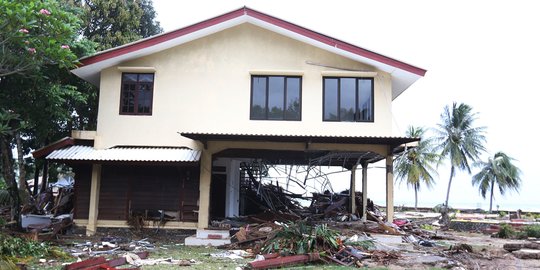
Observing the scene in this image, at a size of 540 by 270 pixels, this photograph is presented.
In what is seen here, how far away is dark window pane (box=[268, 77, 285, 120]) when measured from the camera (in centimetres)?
1569

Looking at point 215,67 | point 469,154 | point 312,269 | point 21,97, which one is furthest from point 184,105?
point 469,154

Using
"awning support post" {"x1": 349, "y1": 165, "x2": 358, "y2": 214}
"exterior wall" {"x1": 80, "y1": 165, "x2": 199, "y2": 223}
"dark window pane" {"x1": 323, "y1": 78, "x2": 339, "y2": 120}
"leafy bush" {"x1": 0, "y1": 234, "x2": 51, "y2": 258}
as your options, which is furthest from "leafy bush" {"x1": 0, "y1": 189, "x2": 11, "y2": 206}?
"awning support post" {"x1": 349, "y1": 165, "x2": 358, "y2": 214}

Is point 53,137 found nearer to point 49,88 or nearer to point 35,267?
point 49,88

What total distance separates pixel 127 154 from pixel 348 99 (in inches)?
293

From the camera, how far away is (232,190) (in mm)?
18188

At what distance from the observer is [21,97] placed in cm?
1510

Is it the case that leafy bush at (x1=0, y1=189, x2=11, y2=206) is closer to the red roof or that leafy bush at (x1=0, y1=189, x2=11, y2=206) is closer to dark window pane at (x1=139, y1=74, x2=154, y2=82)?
the red roof

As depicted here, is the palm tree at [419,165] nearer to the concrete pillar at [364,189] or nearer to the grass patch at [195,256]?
the concrete pillar at [364,189]

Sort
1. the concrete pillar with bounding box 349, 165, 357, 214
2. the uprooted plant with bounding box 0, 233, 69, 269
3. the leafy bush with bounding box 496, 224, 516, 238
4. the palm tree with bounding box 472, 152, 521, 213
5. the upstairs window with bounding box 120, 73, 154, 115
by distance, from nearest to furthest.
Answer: the uprooted plant with bounding box 0, 233, 69, 269 → the upstairs window with bounding box 120, 73, 154, 115 → the concrete pillar with bounding box 349, 165, 357, 214 → the leafy bush with bounding box 496, 224, 516, 238 → the palm tree with bounding box 472, 152, 521, 213

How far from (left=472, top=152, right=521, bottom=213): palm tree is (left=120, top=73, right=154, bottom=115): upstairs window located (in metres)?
39.2

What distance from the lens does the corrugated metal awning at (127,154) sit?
1439 centimetres

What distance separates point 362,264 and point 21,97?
11.8 m

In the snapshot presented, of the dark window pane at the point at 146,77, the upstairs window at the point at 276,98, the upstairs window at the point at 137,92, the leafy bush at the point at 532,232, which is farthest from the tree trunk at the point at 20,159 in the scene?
the leafy bush at the point at 532,232

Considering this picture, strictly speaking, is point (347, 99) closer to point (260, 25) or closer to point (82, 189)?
point (260, 25)
